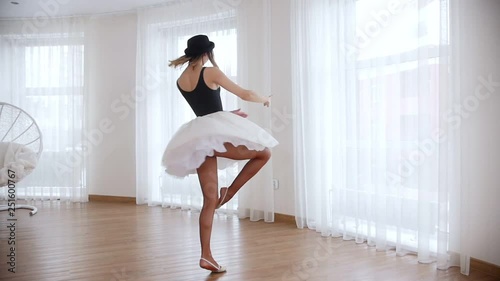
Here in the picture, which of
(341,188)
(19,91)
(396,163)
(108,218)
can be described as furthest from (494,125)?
(19,91)

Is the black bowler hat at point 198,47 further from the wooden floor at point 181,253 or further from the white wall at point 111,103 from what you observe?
the white wall at point 111,103

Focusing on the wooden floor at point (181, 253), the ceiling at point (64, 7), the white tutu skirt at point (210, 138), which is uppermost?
the ceiling at point (64, 7)

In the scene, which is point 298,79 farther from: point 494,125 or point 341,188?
point 494,125

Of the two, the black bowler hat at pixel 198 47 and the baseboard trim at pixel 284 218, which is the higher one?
the black bowler hat at pixel 198 47

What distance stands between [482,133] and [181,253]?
226 cm

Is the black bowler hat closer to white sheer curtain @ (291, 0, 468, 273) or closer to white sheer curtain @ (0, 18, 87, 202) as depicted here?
white sheer curtain @ (291, 0, 468, 273)

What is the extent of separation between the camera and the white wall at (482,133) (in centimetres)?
236

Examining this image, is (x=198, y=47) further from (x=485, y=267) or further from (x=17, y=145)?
(x=17, y=145)

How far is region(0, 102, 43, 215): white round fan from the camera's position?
4.32m

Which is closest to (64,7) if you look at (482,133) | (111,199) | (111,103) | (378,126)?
(111,103)

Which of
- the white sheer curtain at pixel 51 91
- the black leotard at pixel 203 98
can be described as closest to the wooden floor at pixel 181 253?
the black leotard at pixel 203 98

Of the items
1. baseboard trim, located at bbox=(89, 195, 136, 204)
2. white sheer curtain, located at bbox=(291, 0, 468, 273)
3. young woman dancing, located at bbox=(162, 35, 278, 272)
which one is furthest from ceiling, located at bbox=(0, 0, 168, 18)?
young woman dancing, located at bbox=(162, 35, 278, 272)

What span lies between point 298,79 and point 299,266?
1.86m

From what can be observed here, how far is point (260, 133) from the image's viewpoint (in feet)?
7.75
